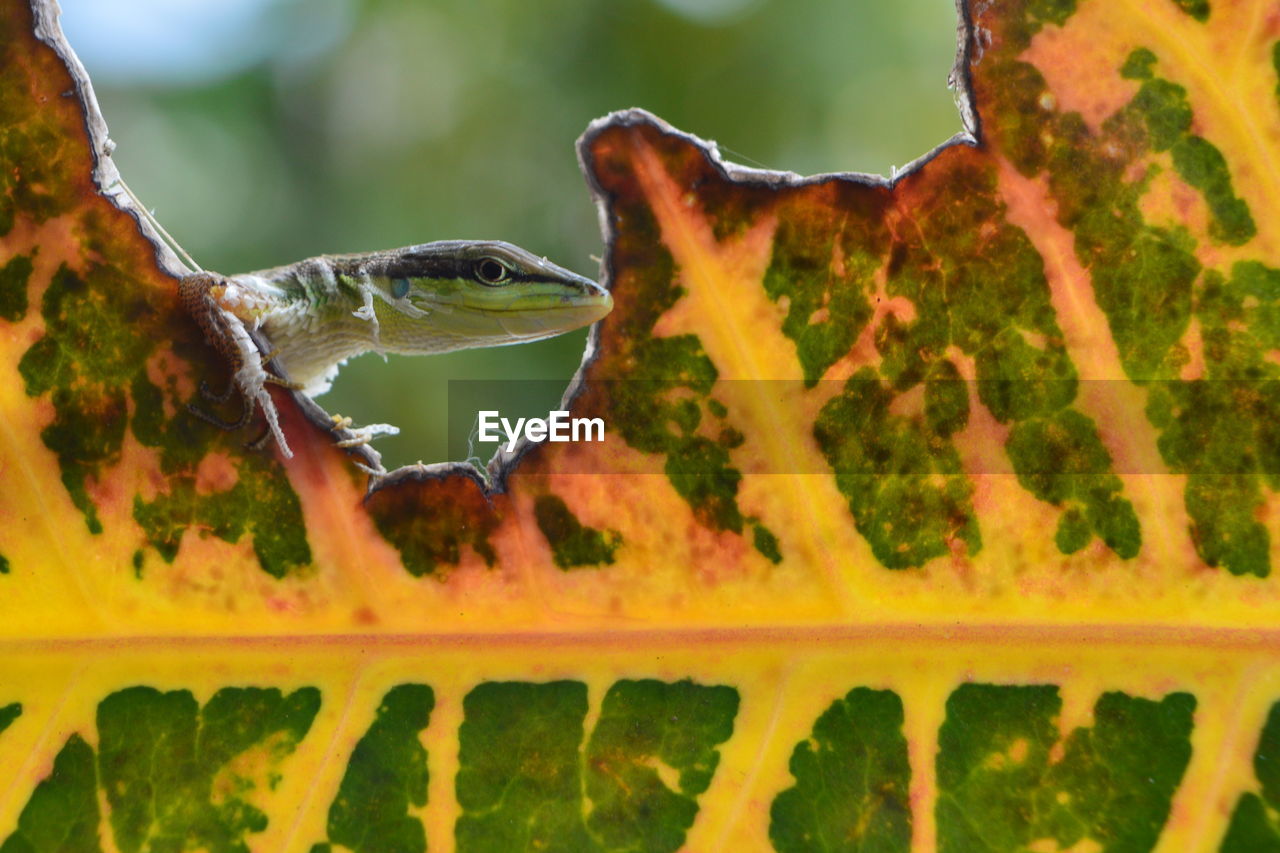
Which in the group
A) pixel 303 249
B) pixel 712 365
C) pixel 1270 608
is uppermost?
pixel 712 365

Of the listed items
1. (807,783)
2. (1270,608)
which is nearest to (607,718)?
(807,783)

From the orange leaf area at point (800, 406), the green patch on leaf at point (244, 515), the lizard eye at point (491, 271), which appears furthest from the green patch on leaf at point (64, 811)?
the lizard eye at point (491, 271)

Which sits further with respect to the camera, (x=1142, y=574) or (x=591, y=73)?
(x=591, y=73)

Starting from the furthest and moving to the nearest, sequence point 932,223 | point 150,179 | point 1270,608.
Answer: point 150,179
point 932,223
point 1270,608

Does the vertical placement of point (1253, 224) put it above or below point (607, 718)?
above

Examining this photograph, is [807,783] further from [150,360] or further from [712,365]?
[150,360]

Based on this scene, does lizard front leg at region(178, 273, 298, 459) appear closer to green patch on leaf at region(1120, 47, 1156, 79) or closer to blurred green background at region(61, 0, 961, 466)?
green patch on leaf at region(1120, 47, 1156, 79)

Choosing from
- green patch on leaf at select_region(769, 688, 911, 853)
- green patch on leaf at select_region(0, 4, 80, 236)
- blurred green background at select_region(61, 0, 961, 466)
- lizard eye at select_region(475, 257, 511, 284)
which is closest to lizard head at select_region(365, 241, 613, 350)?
lizard eye at select_region(475, 257, 511, 284)
